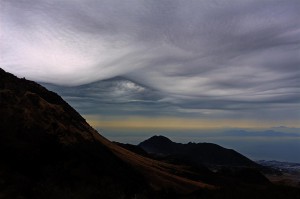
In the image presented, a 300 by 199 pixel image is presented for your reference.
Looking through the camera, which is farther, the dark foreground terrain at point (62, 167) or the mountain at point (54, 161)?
the dark foreground terrain at point (62, 167)

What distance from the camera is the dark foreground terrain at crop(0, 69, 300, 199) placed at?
196 ft

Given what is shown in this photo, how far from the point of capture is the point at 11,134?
81750 millimetres

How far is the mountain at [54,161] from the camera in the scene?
5969 centimetres

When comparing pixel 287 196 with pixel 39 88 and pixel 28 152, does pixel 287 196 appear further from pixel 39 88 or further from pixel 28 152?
pixel 39 88

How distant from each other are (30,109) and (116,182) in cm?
3214

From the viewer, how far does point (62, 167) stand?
75.4 meters

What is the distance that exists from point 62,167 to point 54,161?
4.43m

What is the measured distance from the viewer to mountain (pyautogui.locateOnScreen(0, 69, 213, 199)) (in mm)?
59688

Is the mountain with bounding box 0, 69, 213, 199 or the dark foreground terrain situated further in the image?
the dark foreground terrain

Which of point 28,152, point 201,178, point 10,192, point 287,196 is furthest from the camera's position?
point 201,178

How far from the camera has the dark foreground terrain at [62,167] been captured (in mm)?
59791

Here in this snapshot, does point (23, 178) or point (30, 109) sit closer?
point (23, 178)

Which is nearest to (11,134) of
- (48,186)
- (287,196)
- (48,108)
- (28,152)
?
(28,152)

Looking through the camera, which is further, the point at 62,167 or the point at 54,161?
the point at 54,161
